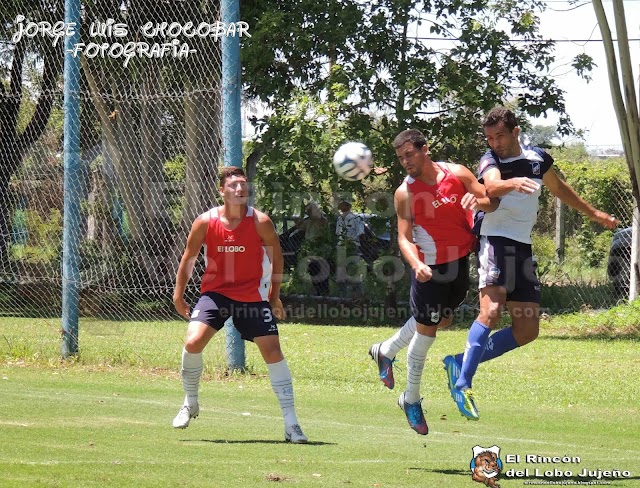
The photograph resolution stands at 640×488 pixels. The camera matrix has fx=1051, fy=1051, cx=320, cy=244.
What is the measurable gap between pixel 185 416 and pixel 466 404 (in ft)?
7.18

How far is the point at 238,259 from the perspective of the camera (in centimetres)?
778

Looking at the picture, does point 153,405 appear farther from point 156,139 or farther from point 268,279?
point 156,139

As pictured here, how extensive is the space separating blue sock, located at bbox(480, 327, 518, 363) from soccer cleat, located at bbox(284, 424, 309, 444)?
146cm

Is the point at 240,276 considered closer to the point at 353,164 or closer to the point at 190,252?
the point at 190,252

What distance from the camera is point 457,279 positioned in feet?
25.1

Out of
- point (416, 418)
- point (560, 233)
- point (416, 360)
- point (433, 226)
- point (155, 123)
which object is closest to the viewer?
point (433, 226)

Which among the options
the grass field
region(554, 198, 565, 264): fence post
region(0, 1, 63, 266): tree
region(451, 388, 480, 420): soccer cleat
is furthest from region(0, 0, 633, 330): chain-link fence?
region(451, 388, 480, 420): soccer cleat

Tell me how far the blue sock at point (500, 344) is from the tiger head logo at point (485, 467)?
4.40ft

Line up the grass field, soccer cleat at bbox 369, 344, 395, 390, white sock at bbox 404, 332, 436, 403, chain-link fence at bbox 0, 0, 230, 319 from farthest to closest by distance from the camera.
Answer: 1. chain-link fence at bbox 0, 0, 230, 319
2. soccer cleat at bbox 369, 344, 395, 390
3. white sock at bbox 404, 332, 436, 403
4. the grass field

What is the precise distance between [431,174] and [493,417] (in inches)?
118

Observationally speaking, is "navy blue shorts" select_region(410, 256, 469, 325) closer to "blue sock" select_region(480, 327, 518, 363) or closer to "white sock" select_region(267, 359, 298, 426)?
"blue sock" select_region(480, 327, 518, 363)

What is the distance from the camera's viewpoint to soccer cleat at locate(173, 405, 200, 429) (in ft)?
26.0

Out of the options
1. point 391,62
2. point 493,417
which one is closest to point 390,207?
point 391,62

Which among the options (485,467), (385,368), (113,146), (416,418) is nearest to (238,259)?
(385,368)
